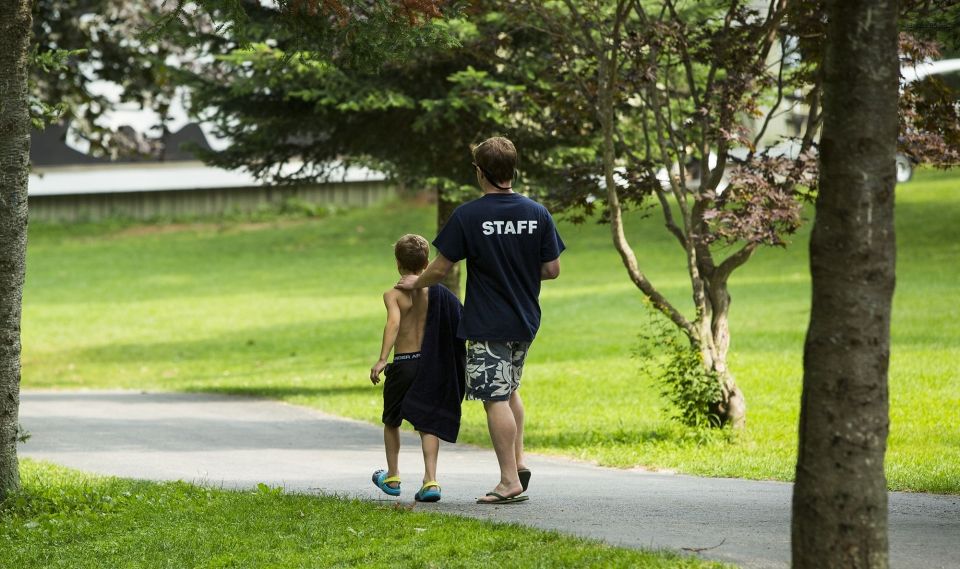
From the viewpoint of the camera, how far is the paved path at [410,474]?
5723 millimetres

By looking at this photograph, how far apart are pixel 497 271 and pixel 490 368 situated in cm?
48

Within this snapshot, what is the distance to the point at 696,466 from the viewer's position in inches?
367

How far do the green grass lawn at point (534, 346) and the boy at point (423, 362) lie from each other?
2.86m

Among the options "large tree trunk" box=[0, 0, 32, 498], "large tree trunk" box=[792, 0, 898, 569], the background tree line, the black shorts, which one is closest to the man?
the black shorts

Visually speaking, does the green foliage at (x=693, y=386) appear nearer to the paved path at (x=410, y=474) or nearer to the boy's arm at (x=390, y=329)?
the paved path at (x=410, y=474)

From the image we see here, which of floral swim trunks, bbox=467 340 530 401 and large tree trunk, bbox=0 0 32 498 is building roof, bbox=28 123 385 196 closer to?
large tree trunk, bbox=0 0 32 498

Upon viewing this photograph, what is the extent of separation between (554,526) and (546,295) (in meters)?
20.7

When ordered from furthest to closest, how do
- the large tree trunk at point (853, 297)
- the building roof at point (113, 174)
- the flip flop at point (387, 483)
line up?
the building roof at point (113, 174) → the flip flop at point (387, 483) → the large tree trunk at point (853, 297)

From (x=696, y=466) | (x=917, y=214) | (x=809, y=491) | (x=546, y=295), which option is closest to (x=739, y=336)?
(x=546, y=295)

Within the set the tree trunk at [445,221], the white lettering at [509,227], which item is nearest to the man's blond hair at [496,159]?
the white lettering at [509,227]

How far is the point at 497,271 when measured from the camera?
6.30m

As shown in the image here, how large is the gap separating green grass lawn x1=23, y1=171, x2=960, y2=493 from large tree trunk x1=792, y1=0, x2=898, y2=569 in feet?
12.7

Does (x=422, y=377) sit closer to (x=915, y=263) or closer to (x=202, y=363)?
(x=202, y=363)

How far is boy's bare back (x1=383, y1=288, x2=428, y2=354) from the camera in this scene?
22.1 feet
